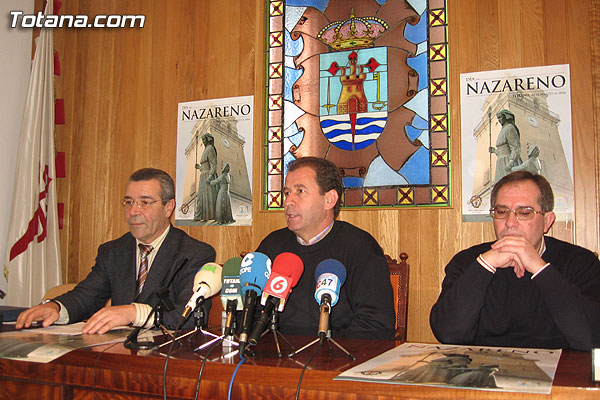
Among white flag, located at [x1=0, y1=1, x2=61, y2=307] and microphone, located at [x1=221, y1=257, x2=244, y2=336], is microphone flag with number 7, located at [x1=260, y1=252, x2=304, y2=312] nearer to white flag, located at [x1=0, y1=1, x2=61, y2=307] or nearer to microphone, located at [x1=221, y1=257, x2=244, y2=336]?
microphone, located at [x1=221, y1=257, x2=244, y2=336]

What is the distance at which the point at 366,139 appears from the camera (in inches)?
140

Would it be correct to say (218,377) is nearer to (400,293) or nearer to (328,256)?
(328,256)

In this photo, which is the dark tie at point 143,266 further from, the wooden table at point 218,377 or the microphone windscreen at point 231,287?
the microphone windscreen at point 231,287

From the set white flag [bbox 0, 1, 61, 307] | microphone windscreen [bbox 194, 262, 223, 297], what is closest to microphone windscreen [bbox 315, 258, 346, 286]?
microphone windscreen [bbox 194, 262, 223, 297]

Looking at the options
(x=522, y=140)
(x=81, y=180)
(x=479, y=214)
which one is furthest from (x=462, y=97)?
(x=81, y=180)

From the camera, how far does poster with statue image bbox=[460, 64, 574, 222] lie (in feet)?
10.2

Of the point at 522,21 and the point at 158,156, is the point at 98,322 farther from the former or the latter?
the point at 522,21

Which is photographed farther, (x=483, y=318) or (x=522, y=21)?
(x=522, y=21)

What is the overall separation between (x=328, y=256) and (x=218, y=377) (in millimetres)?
1183

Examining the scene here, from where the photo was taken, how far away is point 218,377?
4.62 ft

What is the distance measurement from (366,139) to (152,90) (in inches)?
72.8

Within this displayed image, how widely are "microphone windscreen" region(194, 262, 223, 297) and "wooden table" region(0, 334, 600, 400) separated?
188 millimetres

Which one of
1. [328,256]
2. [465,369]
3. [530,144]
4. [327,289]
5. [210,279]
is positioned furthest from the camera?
[530,144]

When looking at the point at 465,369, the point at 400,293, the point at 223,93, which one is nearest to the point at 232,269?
the point at 465,369
